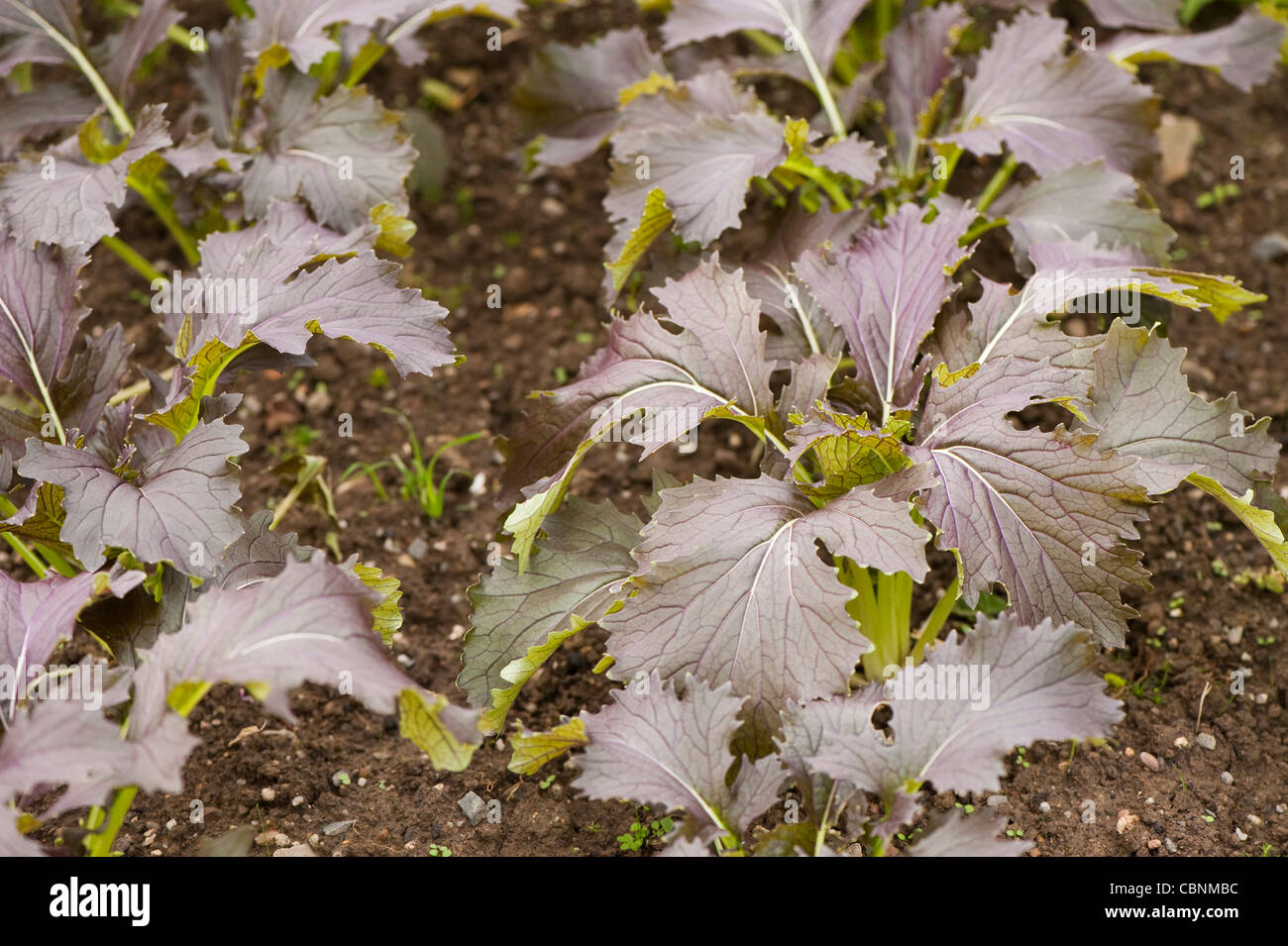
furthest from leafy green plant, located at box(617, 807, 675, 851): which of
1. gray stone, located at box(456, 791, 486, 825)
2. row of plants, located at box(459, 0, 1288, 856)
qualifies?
gray stone, located at box(456, 791, 486, 825)

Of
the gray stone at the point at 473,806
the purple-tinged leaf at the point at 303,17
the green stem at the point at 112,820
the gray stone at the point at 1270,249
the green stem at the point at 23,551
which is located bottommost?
the gray stone at the point at 473,806

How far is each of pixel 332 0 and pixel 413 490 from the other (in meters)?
1.40

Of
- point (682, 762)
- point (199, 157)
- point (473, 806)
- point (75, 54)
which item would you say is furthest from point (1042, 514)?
point (75, 54)

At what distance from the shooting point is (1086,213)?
3078 millimetres

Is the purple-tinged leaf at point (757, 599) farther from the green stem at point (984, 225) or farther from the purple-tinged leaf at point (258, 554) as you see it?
the green stem at point (984, 225)

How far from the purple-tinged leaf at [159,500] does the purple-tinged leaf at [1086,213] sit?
199 centimetres

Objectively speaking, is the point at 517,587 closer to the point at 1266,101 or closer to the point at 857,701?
the point at 857,701

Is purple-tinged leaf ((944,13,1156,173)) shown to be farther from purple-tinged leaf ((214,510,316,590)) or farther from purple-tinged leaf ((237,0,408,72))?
purple-tinged leaf ((214,510,316,590))

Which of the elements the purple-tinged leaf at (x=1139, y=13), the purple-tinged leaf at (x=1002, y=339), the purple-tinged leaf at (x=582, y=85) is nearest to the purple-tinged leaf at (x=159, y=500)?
the purple-tinged leaf at (x=1002, y=339)

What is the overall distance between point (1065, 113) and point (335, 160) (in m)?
1.99

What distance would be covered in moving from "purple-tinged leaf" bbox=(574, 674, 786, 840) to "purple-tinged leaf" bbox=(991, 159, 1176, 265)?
1532 mm

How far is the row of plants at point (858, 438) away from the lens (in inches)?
84.4

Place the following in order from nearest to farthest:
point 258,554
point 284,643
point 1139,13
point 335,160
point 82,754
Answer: point 82,754
point 284,643
point 258,554
point 335,160
point 1139,13

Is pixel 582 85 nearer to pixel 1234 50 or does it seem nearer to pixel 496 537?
pixel 496 537
